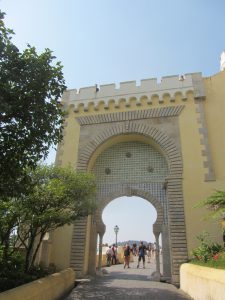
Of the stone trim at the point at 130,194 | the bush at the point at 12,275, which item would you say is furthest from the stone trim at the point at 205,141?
the bush at the point at 12,275

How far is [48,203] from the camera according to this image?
7.73 metres

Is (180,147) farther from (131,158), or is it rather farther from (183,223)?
(183,223)

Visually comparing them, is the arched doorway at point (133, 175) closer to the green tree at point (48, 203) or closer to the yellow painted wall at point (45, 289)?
A: the green tree at point (48, 203)

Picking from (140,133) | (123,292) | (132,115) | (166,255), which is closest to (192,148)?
(140,133)

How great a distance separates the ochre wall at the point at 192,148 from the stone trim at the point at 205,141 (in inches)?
3.5

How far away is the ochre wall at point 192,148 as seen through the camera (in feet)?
34.7

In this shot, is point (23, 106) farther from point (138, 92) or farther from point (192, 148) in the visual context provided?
point (138, 92)

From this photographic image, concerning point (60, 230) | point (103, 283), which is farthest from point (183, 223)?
point (60, 230)

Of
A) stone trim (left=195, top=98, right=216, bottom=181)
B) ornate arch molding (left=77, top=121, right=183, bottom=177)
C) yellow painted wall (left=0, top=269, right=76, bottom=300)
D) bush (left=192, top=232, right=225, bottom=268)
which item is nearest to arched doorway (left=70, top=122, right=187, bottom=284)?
ornate arch molding (left=77, top=121, right=183, bottom=177)

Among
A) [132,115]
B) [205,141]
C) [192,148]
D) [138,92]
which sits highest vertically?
[138,92]

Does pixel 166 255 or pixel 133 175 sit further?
pixel 133 175

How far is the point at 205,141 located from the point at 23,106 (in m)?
8.71

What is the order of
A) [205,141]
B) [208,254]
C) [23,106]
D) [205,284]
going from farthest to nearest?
[205,141] → [208,254] → [205,284] → [23,106]

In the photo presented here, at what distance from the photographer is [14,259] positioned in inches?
306
